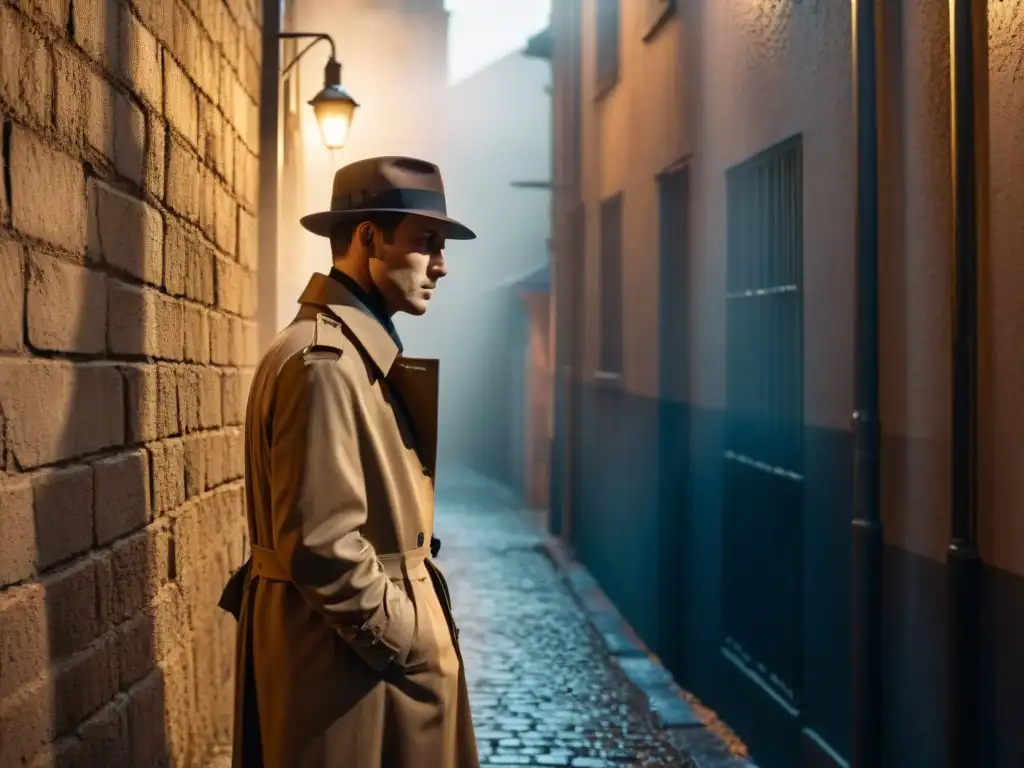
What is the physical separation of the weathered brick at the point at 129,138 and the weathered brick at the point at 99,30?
4.7 inches

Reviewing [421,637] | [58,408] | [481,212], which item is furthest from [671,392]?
[481,212]

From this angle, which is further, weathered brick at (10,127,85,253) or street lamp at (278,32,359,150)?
street lamp at (278,32,359,150)

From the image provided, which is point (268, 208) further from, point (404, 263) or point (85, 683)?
point (85, 683)

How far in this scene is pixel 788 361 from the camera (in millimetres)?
5691

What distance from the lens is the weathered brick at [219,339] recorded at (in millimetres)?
4605

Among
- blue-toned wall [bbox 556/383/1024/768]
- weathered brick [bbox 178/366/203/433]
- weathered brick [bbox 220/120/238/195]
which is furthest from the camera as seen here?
weathered brick [bbox 220/120/238/195]

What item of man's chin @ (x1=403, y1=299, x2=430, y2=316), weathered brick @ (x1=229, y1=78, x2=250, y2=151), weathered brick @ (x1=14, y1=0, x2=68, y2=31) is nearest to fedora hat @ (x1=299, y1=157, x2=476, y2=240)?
man's chin @ (x1=403, y1=299, x2=430, y2=316)

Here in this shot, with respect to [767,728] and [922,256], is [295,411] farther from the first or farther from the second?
[767,728]

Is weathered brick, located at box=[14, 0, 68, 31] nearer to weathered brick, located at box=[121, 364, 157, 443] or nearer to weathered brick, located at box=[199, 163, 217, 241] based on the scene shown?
weathered brick, located at box=[121, 364, 157, 443]

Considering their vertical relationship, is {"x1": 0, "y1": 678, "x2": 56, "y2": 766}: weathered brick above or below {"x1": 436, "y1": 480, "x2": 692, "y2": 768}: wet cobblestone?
above

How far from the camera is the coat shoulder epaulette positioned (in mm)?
2623

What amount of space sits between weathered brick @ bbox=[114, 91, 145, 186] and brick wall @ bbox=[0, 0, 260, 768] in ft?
0.03

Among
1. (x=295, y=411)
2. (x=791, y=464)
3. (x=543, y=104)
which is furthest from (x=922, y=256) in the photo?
(x=543, y=104)

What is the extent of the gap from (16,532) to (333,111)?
18.0ft
